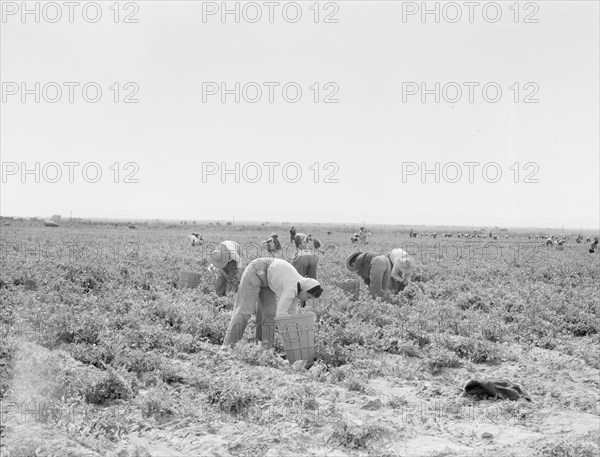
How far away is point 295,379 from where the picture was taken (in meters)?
5.80

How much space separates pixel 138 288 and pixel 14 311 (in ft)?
9.00

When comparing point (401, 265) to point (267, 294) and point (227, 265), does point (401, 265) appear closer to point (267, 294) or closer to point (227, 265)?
point (227, 265)

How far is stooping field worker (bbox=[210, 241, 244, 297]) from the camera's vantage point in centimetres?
966

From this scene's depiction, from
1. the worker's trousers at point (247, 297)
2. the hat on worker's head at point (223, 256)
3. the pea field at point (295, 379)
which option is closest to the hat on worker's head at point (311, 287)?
the worker's trousers at point (247, 297)

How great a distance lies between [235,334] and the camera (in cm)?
716

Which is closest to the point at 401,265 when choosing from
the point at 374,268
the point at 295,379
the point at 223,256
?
the point at 374,268

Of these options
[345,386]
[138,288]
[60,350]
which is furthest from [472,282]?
[60,350]

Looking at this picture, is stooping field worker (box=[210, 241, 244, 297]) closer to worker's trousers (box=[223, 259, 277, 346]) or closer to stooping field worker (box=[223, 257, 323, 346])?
stooping field worker (box=[223, 257, 323, 346])

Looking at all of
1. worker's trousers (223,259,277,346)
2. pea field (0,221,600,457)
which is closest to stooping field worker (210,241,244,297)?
pea field (0,221,600,457)

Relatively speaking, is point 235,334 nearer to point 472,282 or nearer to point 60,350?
point 60,350

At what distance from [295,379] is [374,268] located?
4875 millimetres

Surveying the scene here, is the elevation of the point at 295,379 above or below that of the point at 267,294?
below

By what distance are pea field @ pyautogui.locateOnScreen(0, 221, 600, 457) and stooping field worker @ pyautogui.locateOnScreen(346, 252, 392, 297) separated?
421mm

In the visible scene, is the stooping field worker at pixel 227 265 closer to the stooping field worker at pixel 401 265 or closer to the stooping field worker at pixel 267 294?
the stooping field worker at pixel 267 294
